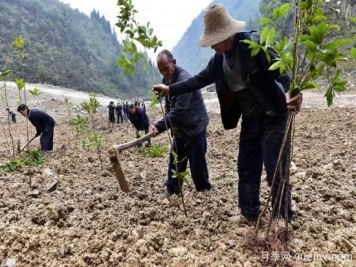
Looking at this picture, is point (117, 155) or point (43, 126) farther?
point (43, 126)

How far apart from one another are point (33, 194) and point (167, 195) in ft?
4.78

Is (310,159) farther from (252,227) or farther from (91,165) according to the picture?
(91,165)

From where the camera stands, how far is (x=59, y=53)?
6912 cm

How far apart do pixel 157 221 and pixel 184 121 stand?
94 cm

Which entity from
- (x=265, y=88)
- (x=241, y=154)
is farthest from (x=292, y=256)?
(x=265, y=88)

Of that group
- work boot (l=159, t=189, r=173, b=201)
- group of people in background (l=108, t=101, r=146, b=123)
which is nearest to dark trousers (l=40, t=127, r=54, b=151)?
work boot (l=159, t=189, r=173, b=201)

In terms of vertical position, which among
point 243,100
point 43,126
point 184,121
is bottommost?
point 43,126

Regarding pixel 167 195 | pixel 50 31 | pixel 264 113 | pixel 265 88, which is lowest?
pixel 167 195

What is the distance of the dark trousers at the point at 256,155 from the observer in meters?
2.30

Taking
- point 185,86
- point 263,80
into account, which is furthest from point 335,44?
point 185,86

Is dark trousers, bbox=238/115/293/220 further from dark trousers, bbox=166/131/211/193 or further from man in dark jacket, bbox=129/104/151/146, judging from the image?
man in dark jacket, bbox=129/104/151/146

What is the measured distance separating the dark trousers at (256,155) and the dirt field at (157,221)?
0.19 metres

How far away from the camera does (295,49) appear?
169cm

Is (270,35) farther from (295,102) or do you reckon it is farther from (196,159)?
(196,159)
